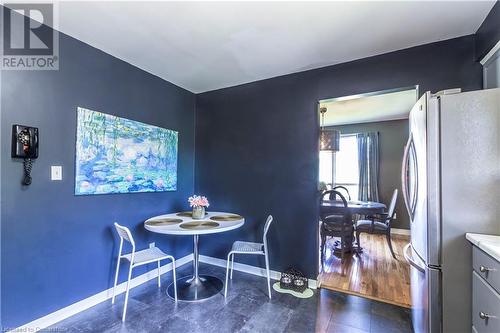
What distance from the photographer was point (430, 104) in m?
1.52

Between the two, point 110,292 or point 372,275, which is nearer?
point 110,292

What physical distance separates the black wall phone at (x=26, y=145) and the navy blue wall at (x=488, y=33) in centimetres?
350

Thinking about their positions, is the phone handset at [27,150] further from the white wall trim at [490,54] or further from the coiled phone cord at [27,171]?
the white wall trim at [490,54]

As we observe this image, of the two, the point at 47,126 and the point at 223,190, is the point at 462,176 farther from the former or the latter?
the point at 47,126

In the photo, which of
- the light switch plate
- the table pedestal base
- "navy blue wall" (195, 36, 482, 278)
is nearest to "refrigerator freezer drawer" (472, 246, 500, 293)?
"navy blue wall" (195, 36, 482, 278)

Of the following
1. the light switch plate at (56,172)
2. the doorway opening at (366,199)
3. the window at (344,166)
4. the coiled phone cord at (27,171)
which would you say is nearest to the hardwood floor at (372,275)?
the doorway opening at (366,199)

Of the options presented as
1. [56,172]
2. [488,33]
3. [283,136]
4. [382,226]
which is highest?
[488,33]

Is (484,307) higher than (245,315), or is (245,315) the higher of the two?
(484,307)

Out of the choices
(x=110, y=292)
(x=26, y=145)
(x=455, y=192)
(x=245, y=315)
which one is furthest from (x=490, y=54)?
(x=110, y=292)

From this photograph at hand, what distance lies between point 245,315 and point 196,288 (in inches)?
26.9

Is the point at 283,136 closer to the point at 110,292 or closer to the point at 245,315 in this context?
the point at 245,315

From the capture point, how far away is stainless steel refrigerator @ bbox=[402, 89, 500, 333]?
4.59 feet

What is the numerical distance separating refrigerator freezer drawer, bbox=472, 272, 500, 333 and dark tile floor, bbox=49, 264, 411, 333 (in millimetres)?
759

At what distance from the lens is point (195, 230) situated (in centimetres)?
214
